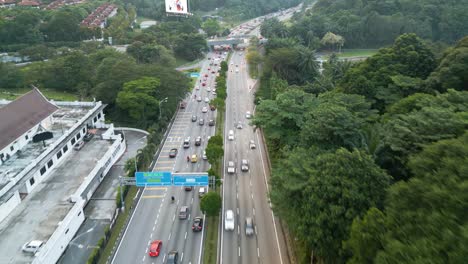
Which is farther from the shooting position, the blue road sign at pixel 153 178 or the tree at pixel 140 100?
the tree at pixel 140 100

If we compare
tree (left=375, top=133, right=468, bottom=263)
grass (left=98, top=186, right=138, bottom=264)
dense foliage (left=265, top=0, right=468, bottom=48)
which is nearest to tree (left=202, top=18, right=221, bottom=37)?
dense foliage (left=265, top=0, right=468, bottom=48)

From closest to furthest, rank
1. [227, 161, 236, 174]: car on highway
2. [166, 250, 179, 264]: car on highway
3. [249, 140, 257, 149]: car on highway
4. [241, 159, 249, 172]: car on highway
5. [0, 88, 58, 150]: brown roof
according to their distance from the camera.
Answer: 1. [166, 250, 179, 264]: car on highway
2. [0, 88, 58, 150]: brown roof
3. [227, 161, 236, 174]: car on highway
4. [241, 159, 249, 172]: car on highway
5. [249, 140, 257, 149]: car on highway

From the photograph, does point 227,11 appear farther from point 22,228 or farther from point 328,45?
point 22,228

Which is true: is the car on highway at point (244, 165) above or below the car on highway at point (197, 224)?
above

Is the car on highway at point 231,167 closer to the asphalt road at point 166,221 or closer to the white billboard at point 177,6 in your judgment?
the asphalt road at point 166,221

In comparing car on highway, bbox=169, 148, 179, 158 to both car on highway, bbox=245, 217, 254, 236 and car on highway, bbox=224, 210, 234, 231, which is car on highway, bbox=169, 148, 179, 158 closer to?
car on highway, bbox=224, 210, 234, 231

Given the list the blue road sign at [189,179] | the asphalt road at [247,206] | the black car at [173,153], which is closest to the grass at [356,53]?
the asphalt road at [247,206]

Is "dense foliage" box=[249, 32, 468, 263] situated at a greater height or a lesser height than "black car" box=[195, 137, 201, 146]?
greater
